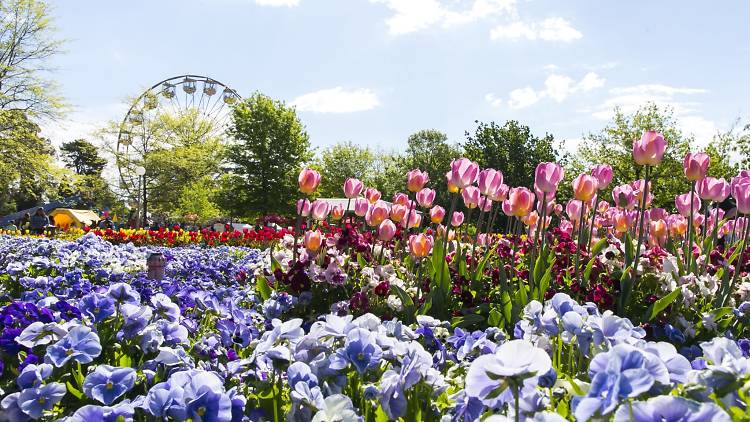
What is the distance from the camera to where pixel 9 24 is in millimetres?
24031

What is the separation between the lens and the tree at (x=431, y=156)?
1984 inches

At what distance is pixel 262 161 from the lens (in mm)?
34625

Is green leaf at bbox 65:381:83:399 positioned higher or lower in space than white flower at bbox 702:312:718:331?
higher

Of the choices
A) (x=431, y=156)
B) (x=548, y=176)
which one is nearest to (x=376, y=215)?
(x=548, y=176)

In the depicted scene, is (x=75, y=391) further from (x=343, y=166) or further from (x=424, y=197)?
(x=343, y=166)

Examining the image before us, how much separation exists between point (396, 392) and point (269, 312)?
2.18 metres

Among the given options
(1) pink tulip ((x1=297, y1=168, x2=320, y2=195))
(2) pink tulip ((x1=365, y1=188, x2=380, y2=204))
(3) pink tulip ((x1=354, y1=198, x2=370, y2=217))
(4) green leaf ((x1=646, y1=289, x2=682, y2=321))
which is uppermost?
(1) pink tulip ((x1=297, y1=168, x2=320, y2=195))

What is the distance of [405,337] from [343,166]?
5935cm

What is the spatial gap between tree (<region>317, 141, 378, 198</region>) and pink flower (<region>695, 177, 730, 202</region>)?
177ft

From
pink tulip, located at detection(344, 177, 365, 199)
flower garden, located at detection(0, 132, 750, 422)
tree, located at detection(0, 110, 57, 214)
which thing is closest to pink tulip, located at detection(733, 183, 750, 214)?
flower garden, located at detection(0, 132, 750, 422)

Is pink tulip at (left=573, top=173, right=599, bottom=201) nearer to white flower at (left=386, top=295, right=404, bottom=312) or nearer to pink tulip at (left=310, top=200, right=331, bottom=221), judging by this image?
white flower at (left=386, top=295, right=404, bottom=312)

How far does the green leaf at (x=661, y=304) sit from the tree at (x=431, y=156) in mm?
39643

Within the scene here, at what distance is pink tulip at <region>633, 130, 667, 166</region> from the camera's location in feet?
12.1

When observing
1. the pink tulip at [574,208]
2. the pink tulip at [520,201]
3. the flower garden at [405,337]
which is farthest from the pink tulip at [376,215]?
the pink tulip at [574,208]
